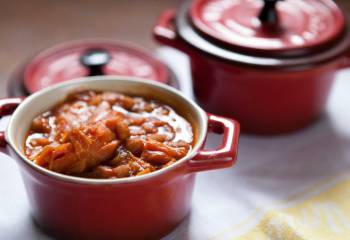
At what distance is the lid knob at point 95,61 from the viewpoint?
1122 mm

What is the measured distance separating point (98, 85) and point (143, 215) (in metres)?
0.28

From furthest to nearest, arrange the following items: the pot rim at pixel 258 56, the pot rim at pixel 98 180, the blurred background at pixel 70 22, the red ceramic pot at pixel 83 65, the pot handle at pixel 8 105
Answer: the blurred background at pixel 70 22, the red ceramic pot at pixel 83 65, the pot rim at pixel 258 56, the pot handle at pixel 8 105, the pot rim at pixel 98 180

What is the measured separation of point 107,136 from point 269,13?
48cm

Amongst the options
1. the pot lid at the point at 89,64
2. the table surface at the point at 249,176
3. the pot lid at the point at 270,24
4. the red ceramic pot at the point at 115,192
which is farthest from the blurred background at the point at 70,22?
the red ceramic pot at the point at 115,192

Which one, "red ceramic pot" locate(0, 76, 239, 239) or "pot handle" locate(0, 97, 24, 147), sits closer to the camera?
"red ceramic pot" locate(0, 76, 239, 239)

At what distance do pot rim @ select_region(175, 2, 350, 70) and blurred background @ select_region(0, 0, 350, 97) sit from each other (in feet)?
2.46

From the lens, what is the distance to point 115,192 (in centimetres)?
78

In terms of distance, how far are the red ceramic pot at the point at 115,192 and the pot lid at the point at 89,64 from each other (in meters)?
0.21

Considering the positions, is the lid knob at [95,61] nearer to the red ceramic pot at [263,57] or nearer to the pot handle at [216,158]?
the red ceramic pot at [263,57]

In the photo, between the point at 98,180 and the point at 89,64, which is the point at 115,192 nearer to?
the point at 98,180

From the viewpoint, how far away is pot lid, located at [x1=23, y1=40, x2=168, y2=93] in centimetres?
114

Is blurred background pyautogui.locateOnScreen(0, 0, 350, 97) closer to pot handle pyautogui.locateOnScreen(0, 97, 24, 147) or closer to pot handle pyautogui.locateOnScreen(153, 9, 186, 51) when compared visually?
pot handle pyautogui.locateOnScreen(153, 9, 186, 51)

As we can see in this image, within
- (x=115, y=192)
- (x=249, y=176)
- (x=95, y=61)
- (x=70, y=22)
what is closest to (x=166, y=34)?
(x=95, y=61)

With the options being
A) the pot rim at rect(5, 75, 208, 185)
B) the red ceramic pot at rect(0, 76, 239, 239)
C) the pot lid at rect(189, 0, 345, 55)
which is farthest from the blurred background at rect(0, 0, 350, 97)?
the red ceramic pot at rect(0, 76, 239, 239)
